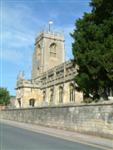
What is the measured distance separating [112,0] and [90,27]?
208 cm

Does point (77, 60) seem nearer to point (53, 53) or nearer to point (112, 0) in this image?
point (112, 0)

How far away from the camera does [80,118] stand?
85.4 feet

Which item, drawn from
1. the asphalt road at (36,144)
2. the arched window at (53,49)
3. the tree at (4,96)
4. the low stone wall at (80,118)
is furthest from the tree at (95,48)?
the tree at (4,96)

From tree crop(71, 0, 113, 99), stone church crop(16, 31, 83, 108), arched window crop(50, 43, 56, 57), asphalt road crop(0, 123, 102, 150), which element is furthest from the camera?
arched window crop(50, 43, 56, 57)

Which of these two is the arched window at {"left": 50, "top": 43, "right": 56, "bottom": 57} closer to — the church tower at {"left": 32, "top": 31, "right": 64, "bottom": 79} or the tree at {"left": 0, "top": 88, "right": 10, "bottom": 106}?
the church tower at {"left": 32, "top": 31, "right": 64, "bottom": 79}

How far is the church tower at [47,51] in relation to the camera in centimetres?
7788

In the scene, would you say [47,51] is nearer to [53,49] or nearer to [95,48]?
[53,49]

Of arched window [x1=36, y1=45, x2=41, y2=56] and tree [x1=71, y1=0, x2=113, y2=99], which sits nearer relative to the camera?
tree [x1=71, y1=0, x2=113, y2=99]

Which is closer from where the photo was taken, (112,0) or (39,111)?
(112,0)

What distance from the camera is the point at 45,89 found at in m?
62.7

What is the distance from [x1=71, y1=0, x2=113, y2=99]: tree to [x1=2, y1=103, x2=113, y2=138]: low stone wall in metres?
1.35

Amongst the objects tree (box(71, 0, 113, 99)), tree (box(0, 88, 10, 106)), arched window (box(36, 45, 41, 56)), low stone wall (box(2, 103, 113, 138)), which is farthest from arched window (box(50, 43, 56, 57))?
tree (box(71, 0, 113, 99))

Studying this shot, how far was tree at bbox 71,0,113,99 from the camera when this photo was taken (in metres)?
22.8

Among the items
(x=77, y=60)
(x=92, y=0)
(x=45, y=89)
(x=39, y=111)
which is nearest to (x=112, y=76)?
(x=77, y=60)
